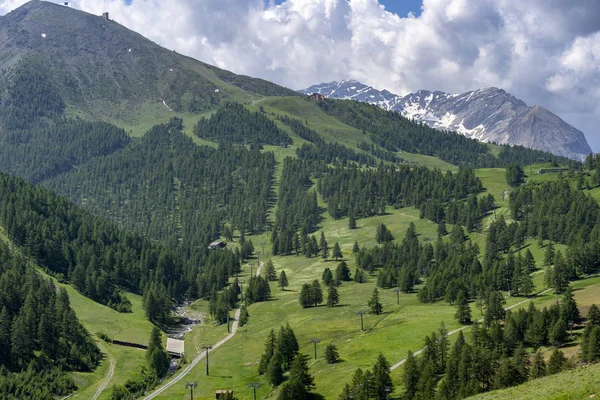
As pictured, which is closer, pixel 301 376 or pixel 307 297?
pixel 301 376

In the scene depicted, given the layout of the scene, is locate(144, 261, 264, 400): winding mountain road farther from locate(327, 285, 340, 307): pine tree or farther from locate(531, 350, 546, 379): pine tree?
locate(531, 350, 546, 379): pine tree

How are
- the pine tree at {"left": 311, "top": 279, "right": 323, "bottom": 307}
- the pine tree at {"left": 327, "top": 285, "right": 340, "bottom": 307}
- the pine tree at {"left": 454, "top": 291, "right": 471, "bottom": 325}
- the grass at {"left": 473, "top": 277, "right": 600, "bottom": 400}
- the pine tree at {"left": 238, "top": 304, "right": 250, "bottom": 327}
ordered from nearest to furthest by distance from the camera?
the grass at {"left": 473, "top": 277, "right": 600, "bottom": 400}, the pine tree at {"left": 454, "top": 291, "right": 471, "bottom": 325}, the pine tree at {"left": 238, "top": 304, "right": 250, "bottom": 327}, the pine tree at {"left": 327, "top": 285, "right": 340, "bottom": 307}, the pine tree at {"left": 311, "top": 279, "right": 323, "bottom": 307}

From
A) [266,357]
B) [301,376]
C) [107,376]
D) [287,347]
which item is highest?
[287,347]

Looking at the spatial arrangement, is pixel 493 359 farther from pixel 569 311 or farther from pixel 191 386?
pixel 191 386

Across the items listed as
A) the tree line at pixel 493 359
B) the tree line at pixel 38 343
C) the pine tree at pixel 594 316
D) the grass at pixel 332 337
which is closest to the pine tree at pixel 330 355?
the grass at pixel 332 337

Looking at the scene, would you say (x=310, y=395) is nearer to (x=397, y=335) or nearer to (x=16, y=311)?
(x=397, y=335)

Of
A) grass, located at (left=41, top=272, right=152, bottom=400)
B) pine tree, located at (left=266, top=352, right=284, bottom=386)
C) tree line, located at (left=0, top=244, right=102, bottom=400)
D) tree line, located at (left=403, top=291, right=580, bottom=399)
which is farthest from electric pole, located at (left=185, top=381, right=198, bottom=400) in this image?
tree line, located at (left=403, top=291, right=580, bottom=399)

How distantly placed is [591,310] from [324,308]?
91339 mm

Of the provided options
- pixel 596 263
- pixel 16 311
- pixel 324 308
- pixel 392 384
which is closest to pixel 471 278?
pixel 596 263

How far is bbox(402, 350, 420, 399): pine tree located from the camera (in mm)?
101312

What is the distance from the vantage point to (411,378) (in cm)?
10275

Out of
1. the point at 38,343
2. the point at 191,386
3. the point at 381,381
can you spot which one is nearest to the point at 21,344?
the point at 38,343

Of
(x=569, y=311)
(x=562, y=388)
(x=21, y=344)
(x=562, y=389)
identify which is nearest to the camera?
(x=562, y=389)

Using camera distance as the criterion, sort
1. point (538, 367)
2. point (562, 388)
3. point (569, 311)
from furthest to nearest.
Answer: point (569, 311), point (538, 367), point (562, 388)
